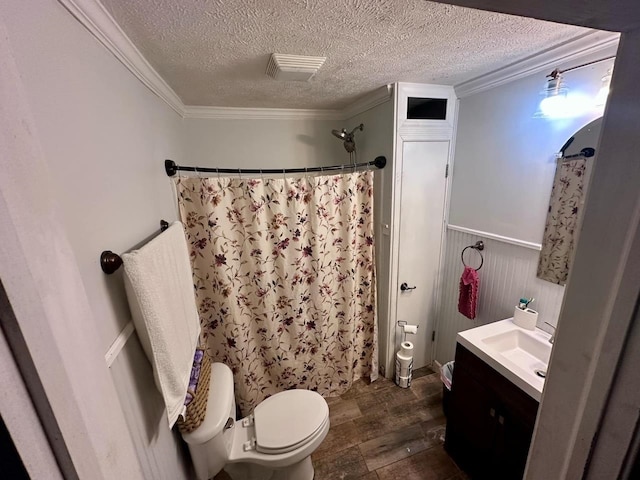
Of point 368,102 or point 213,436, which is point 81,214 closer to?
point 213,436

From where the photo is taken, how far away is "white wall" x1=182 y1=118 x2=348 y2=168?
2.05 metres

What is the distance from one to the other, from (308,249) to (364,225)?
1.53 feet

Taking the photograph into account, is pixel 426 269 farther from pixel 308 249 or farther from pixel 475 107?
pixel 475 107

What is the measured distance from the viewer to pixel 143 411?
877mm

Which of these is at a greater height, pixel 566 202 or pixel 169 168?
pixel 169 168

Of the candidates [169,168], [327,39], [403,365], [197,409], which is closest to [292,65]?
[327,39]

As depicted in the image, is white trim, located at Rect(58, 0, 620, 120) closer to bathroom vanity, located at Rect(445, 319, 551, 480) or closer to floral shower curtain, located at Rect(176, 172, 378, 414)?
floral shower curtain, located at Rect(176, 172, 378, 414)

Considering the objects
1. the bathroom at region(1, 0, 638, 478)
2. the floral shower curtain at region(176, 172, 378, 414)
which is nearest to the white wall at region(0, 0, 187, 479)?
the bathroom at region(1, 0, 638, 478)

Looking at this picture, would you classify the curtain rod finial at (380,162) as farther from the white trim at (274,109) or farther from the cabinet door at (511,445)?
the cabinet door at (511,445)

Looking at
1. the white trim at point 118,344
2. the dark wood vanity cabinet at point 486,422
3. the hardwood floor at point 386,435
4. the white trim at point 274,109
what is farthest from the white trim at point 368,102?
the hardwood floor at point 386,435

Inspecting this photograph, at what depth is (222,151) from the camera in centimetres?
211

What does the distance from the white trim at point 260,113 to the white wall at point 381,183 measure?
0.22 metres

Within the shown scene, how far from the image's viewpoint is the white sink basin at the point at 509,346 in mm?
1257

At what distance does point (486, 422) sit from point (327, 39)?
193 centimetres
